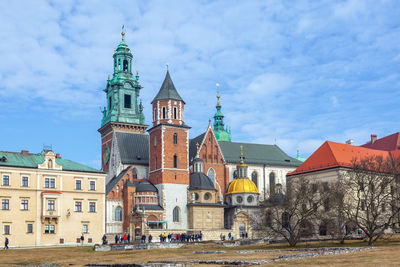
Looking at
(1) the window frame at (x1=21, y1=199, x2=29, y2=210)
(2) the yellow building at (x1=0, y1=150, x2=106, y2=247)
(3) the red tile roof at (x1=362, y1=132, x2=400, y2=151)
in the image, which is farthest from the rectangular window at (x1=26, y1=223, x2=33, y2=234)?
(3) the red tile roof at (x1=362, y1=132, x2=400, y2=151)

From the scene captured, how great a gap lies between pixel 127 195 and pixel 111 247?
28.5 metres

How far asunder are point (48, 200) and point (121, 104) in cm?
4169

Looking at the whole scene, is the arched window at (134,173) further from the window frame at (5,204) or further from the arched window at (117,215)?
the window frame at (5,204)

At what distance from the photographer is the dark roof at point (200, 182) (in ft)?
283

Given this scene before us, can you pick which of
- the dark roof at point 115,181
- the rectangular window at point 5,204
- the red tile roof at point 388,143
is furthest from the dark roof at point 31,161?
the red tile roof at point 388,143

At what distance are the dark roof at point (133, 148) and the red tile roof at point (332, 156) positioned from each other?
25029 millimetres

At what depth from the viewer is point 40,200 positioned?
68438mm

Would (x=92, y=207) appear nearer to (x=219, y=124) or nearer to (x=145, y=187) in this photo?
(x=145, y=187)

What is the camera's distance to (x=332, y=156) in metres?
79.8

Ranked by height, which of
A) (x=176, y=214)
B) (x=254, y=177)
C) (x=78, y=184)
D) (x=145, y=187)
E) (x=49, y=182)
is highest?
(x=254, y=177)

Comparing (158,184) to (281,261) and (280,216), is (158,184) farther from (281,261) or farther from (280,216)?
(281,261)

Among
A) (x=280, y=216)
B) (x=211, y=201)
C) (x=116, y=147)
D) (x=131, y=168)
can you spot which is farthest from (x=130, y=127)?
(x=280, y=216)

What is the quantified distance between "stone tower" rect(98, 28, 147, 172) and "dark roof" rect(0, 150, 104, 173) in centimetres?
2791

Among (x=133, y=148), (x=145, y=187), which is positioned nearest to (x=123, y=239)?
(x=145, y=187)
